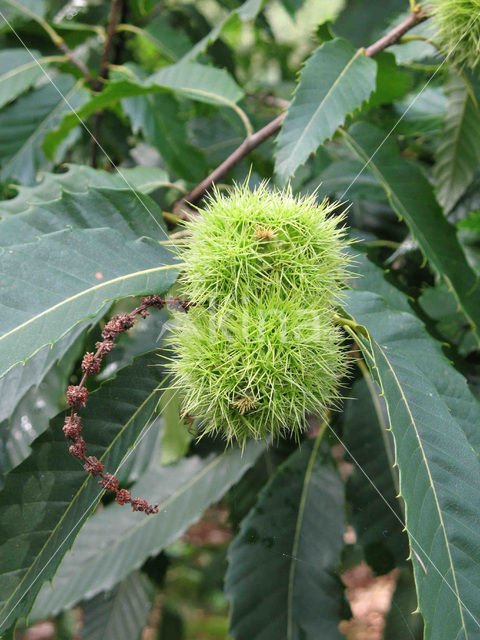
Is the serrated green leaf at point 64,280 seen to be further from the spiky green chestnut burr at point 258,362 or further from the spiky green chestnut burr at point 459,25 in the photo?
the spiky green chestnut burr at point 459,25

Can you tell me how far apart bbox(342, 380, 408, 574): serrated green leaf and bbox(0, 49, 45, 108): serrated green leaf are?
46.1 inches

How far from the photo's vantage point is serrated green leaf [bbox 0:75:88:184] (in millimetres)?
1647

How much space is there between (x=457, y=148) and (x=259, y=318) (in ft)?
3.06

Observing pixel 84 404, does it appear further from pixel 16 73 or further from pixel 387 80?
pixel 16 73

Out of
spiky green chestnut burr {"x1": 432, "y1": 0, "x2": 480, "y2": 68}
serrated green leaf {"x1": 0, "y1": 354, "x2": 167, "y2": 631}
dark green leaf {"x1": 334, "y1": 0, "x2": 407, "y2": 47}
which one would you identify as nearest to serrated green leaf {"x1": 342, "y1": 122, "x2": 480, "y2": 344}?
spiky green chestnut burr {"x1": 432, "y1": 0, "x2": 480, "y2": 68}

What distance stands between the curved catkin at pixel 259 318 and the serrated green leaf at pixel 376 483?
0.54 meters

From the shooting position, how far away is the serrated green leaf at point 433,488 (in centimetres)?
68

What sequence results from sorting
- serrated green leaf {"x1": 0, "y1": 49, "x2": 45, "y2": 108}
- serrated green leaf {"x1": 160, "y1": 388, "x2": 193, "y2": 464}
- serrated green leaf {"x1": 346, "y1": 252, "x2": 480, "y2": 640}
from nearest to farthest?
1. serrated green leaf {"x1": 346, "y1": 252, "x2": 480, "y2": 640}
2. serrated green leaf {"x1": 160, "y1": 388, "x2": 193, "y2": 464}
3. serrated green leaf {"x1": 0, "y1": 49, "x2": 45, "y2": 108}

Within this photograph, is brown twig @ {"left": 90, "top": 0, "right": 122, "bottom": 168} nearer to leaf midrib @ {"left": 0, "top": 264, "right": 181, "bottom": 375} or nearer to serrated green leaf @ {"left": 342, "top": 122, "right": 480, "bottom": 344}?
serrated green leaf @ {"left": 342, "top": 122, "right": 480, "bottom": 344}

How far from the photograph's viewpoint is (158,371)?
90cm

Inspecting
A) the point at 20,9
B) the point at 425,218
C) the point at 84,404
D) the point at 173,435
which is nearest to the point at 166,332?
the point at 84,404

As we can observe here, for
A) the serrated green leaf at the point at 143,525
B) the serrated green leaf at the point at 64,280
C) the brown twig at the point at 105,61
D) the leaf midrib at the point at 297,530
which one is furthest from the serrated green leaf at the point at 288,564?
the brown twig at the point at 105,61

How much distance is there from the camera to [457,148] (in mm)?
1394

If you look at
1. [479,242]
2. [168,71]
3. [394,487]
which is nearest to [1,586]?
[394,487]
